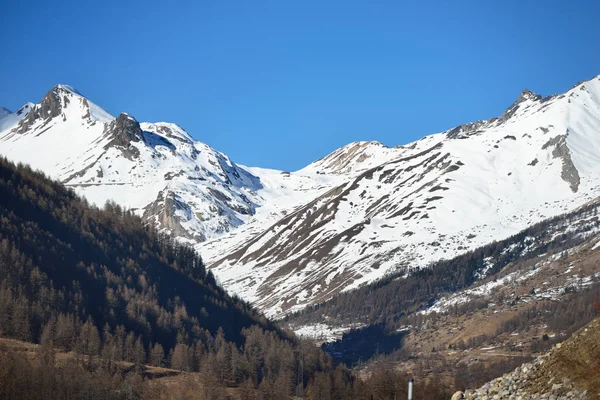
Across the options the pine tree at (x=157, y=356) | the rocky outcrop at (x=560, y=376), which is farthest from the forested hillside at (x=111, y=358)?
the rocky outcrop at (x=560, y=376)

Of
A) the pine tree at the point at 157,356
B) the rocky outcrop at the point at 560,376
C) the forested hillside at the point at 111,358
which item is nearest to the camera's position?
the rocky outcrop at the point at 560,376

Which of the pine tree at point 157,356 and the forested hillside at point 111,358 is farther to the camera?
the pine tree at point 157,356

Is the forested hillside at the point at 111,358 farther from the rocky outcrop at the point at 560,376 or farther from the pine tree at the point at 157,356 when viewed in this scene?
the rocky outcrop at the point at 560,376

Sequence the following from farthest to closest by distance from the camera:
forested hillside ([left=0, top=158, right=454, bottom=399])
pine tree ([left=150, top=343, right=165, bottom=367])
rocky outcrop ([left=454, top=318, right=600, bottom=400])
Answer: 1. pine tree ([left=150, top=343, right=165, bottom=367])
2. forested hillside ([left=0, top=158, right=454, bottom=399])
3. rocky outcrop ([left=454, top=318, right=600, bottom=400])

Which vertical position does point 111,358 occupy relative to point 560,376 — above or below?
above

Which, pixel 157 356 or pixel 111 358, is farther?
pixel 157 356

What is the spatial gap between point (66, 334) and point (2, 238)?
46549 millimetres

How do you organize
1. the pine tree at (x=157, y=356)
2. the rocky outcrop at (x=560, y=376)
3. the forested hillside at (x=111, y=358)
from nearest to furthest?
the rocky outcrop at (x=560, y=376) < the forested hillside at (x=111, y=358) < the pine tree at (x=157, y=356)

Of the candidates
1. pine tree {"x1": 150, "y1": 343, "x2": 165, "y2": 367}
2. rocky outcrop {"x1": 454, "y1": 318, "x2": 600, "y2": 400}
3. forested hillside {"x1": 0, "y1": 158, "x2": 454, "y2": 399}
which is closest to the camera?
Answer: rocky outcrop {"x1": 454, "y1": 318, "x2": 600, "y2": 400}

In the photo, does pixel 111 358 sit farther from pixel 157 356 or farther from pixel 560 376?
pixel 560 376

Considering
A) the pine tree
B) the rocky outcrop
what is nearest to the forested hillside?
the pine tree

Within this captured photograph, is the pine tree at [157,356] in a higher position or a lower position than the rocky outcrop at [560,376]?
higher

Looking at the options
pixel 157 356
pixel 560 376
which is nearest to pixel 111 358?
pixel 157 356

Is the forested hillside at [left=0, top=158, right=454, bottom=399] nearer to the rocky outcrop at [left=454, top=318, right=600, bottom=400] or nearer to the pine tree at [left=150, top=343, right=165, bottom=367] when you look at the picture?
the pine tree at [left=150, top=343, right=165, bottom=367]
